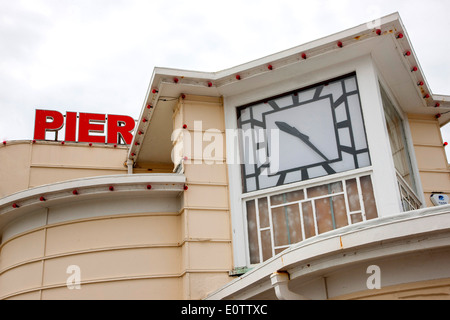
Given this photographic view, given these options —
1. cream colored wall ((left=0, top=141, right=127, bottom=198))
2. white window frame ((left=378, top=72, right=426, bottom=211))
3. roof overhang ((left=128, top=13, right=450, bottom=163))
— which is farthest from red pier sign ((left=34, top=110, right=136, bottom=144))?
white window frame ((left=378, top=72, right=426, bottom=211))

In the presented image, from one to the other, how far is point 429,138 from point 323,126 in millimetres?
3521

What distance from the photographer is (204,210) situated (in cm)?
1067

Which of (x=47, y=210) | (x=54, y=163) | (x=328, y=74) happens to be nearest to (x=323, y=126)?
(x=328, y=74)

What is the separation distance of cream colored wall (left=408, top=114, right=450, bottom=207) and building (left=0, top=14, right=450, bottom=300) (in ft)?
0.11

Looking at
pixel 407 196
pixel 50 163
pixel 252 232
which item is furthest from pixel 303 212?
pixel 50 163

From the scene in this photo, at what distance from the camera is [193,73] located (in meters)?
11.3

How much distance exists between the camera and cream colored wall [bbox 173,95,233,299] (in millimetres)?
10086

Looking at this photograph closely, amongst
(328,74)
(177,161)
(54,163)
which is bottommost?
(177,161)

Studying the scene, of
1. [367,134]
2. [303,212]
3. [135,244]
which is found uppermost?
[367,134]

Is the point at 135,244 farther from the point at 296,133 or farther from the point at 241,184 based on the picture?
the point at 296,133

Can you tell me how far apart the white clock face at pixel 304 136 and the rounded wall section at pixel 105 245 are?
1.70 metres

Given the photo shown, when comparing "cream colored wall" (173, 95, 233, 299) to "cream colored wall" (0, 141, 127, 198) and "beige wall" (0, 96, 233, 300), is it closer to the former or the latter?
"beige wall" (0, 96, 233, 300)

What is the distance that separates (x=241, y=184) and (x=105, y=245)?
295cm

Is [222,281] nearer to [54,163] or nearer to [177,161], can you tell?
[177,161]
